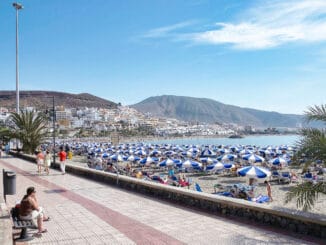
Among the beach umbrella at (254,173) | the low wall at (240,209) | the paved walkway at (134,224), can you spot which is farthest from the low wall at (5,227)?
the beach umbrella at (254,173)

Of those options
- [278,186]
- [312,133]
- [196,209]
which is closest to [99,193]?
[196,209]

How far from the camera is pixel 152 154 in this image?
135 ft

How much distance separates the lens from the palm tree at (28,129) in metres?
29.0

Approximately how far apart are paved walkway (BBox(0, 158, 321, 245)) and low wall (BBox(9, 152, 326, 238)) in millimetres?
256

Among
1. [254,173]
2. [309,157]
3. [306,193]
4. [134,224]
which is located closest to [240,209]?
[306,193]

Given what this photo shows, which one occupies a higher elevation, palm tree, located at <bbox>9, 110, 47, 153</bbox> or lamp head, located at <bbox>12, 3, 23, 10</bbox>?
lamp head, located at <bbox>12, 3, 23, 10</bbox>

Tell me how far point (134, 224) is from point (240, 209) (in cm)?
222

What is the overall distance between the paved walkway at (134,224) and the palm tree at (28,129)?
65.5ft

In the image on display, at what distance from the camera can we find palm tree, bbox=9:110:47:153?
1144 inches

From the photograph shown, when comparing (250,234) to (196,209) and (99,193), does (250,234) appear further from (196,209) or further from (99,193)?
(99,193)

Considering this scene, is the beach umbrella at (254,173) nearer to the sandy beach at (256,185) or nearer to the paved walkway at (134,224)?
the sandy beach at (256,185)

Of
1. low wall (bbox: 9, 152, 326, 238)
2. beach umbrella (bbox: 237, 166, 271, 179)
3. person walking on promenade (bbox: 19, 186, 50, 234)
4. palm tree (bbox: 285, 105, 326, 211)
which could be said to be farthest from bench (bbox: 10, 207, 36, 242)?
beach umbrella (bbox: 237, 166, 271, 179)

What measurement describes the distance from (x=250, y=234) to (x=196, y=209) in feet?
7.46

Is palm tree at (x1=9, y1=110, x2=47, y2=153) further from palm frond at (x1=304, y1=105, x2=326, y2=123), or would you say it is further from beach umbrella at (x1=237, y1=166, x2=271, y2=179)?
palm frond at (x1=304, y1=105, x2=326, y2=123)
